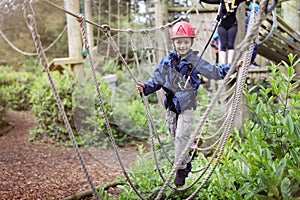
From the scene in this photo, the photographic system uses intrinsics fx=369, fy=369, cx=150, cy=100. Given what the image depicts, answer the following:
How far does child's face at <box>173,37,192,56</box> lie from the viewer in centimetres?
183

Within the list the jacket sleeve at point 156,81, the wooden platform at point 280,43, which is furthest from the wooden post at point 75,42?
the jacket sleeve at point 156,81

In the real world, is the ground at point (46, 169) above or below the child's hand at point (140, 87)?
below

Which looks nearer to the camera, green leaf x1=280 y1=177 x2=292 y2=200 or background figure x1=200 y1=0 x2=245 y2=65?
green leaf x1=280 y1=177 x2=292 y2=200

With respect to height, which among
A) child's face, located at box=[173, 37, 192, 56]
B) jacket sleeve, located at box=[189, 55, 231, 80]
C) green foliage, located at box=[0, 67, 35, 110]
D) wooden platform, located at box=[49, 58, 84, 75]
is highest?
child's face, located at box=[173, 37, 192, 56]

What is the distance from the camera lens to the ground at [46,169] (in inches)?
117

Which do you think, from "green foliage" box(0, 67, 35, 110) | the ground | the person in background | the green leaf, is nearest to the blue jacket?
the person in background

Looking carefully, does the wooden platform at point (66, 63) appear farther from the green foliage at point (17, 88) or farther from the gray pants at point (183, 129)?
the gray pants at point (183, 129)

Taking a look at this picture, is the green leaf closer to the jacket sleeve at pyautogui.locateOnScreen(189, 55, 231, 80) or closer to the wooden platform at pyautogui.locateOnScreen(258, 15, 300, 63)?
the jacket sleeve at pyautogui.locateOnScreen(189, 55, 231, 80)

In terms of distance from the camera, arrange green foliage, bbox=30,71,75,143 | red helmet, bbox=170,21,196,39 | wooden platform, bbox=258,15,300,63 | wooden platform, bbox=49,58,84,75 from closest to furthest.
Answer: red helmet, bbox=170,21,196,39 < wooden platform, bbox=258,15,300,63 < green foliage, bbox=30,71,75,143 < wooden platform, bbox=49,58,84,75

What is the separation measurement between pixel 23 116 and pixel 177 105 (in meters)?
4.82

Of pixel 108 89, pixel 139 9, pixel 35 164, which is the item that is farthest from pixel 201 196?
pixel 139 9

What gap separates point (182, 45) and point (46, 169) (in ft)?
7.53

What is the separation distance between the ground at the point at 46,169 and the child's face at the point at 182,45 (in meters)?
1.50

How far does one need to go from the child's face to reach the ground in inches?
59.0
